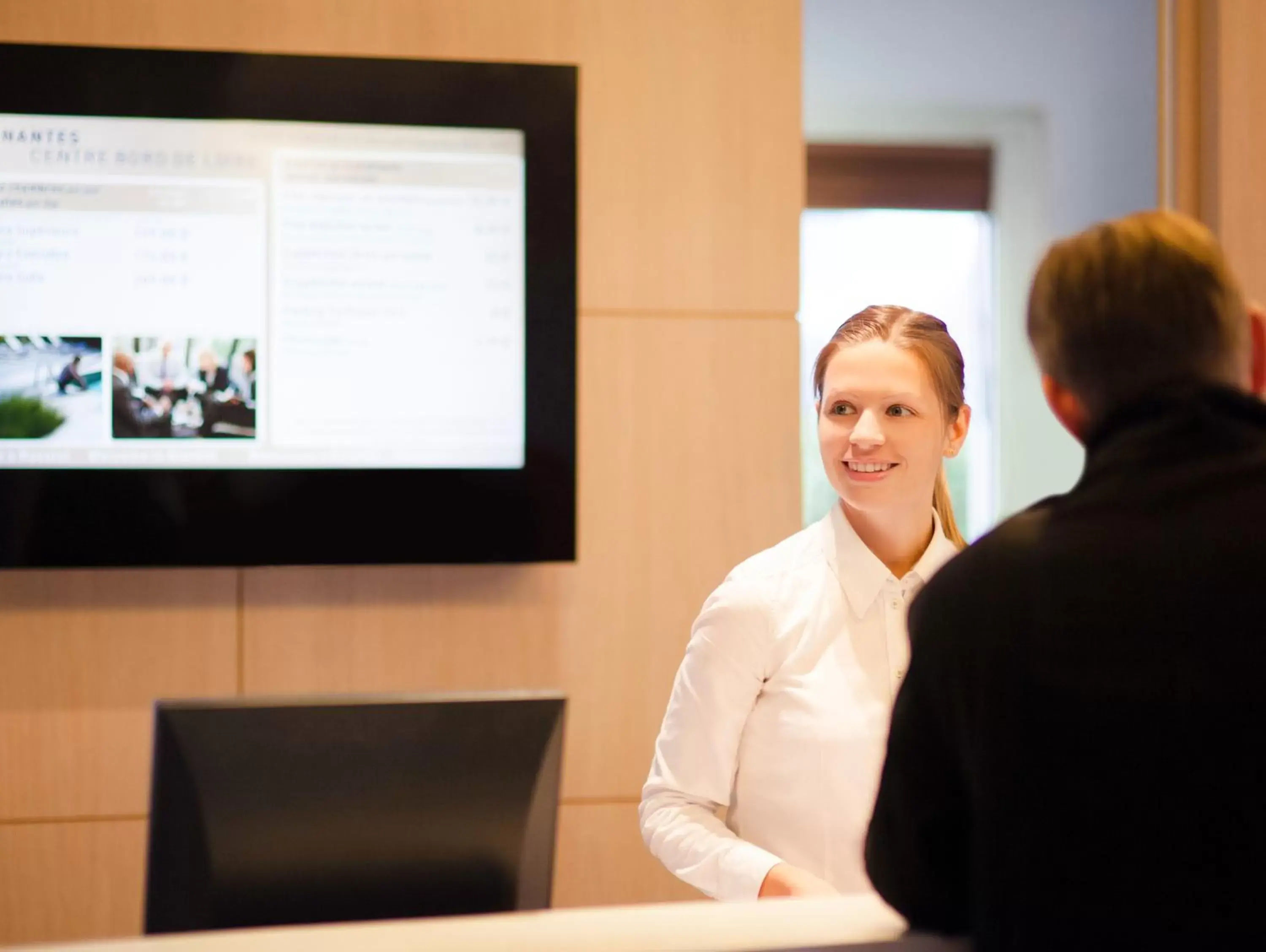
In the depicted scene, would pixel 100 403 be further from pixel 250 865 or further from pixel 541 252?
pixel 250 865

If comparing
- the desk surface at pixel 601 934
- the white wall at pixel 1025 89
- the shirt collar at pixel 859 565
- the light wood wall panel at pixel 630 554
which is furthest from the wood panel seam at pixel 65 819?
the white wall at pixel 1025 89

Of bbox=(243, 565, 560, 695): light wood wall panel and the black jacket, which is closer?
the black jacket

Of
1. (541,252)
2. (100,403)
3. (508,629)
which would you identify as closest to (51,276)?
(100,403)

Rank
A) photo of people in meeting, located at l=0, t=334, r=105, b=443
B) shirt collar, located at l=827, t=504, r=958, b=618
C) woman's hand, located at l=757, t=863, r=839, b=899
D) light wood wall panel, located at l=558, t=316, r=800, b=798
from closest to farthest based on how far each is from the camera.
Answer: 1. woman's hand, located at l=757, t=863, r=839, b=899
2. shirt collar, located at l=827, t=504, r=958, b=618
3. photo of people in meeting, located at l=0, t=334, r=105, b=443
4. light wood wall panel, located at l=558, t=316, r=800, b=798

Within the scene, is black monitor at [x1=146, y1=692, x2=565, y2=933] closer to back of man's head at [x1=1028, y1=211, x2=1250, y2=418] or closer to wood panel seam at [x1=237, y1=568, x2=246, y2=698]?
back of man's head at [x1=1028, y1=211, x2=1250, y2=418]

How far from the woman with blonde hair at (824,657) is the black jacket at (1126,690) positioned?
2.49 feet

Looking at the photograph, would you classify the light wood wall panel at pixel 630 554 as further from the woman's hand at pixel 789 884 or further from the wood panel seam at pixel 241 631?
the woman's hand at pixel 789 884

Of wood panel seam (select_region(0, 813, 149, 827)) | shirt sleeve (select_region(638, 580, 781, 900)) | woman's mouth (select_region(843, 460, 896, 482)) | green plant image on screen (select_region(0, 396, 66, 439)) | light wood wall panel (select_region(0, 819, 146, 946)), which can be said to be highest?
green plant image on screen (select_region(0, 396, 66, 439))

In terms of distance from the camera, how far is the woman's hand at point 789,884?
57.9 inches

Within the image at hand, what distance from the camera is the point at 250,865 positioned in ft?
3.60

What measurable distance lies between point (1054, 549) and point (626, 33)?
2317 millimetres

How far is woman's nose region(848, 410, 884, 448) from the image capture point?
1746 mm

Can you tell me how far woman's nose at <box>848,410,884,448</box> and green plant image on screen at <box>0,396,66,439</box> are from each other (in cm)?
177

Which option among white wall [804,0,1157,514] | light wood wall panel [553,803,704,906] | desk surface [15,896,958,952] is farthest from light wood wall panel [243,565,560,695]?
white wall [804,0,1157,514]
